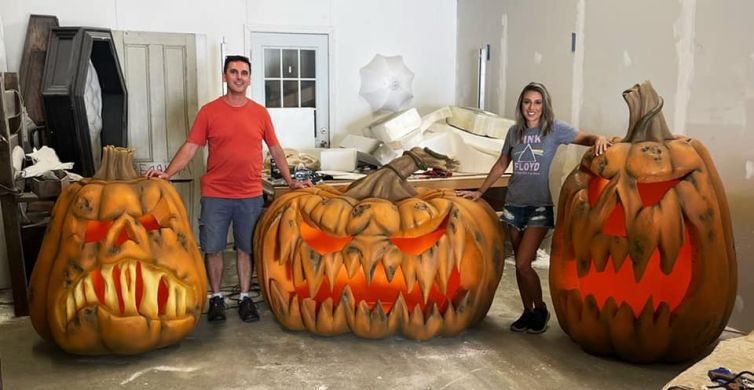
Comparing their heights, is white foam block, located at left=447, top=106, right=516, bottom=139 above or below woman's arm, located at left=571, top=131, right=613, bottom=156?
above

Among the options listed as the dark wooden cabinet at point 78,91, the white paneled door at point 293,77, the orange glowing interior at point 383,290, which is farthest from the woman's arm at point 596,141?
the dark wooden cabinet at point 78,91

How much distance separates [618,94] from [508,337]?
6.82 feet

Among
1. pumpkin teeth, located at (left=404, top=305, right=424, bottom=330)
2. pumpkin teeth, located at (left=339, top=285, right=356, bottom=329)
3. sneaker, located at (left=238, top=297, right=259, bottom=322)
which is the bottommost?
sneaker, located at (left=238, top=297, right=259, bottom=322)

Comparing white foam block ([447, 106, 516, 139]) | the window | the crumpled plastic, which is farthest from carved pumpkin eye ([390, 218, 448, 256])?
the window

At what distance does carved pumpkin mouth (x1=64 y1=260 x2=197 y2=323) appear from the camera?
117 inches

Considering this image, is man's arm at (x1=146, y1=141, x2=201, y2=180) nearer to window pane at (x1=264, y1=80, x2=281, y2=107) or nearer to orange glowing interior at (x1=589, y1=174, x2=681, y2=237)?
orange glowing interior at (x1=589, y1=174, x2=681, y2=237)

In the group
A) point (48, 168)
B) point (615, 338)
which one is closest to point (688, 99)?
point (615, 338)

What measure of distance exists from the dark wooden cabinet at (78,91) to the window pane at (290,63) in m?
1.49

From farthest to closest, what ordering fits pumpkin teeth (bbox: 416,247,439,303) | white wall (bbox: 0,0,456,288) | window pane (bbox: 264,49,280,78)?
window pane (bbox: 264,49,280,78) < white wall (bbox: 0,0,456,288) < pumpkin teeth (bbox: 416,247,439,303)

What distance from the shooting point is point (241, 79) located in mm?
3584

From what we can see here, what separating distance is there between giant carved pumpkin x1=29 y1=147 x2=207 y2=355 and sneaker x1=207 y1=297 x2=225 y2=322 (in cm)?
50

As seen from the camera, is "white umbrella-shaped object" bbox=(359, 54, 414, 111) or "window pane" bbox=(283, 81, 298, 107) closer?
"window pane" bbox=(283, 81, 298, 107)

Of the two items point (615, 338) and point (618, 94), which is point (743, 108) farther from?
point (615, 338)

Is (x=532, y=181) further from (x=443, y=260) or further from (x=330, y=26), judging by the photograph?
(x=330, y=26)
